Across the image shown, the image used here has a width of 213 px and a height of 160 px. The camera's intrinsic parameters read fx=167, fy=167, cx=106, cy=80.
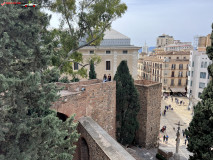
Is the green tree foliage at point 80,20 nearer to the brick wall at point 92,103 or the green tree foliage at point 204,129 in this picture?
the brick wall at point 92,103

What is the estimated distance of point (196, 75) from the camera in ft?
93.7

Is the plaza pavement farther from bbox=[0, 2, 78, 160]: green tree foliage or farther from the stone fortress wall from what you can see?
bbox=[0, 2, 78, 160]: green tree foliage

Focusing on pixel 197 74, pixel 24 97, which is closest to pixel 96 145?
pixel 24 97

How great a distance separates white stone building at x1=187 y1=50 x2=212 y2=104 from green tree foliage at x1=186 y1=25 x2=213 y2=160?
2063 cm

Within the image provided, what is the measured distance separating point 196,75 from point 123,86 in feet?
69.5

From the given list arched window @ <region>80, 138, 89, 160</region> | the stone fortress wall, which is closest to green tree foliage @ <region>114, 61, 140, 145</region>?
the stone fortress wall

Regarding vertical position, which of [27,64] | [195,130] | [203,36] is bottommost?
[195,130]

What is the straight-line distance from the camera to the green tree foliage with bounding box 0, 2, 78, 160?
13.5 ft

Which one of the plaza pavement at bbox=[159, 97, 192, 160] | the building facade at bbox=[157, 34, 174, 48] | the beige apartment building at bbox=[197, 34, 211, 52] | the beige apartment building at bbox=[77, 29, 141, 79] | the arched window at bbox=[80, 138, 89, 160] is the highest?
the building facade at bbox=[157, 34, 174, 48]

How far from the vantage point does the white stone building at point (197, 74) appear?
2684 centimetres

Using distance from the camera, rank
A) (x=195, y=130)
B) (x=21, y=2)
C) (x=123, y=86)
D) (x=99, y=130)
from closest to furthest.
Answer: (x=21, y=2) < (x=99, y=130) < (x=195, y=130) < (x=123, y=86)

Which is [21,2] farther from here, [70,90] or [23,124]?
[70,90]

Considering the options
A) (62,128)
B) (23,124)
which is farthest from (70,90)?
(23,124)

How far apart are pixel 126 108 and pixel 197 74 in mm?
20962
